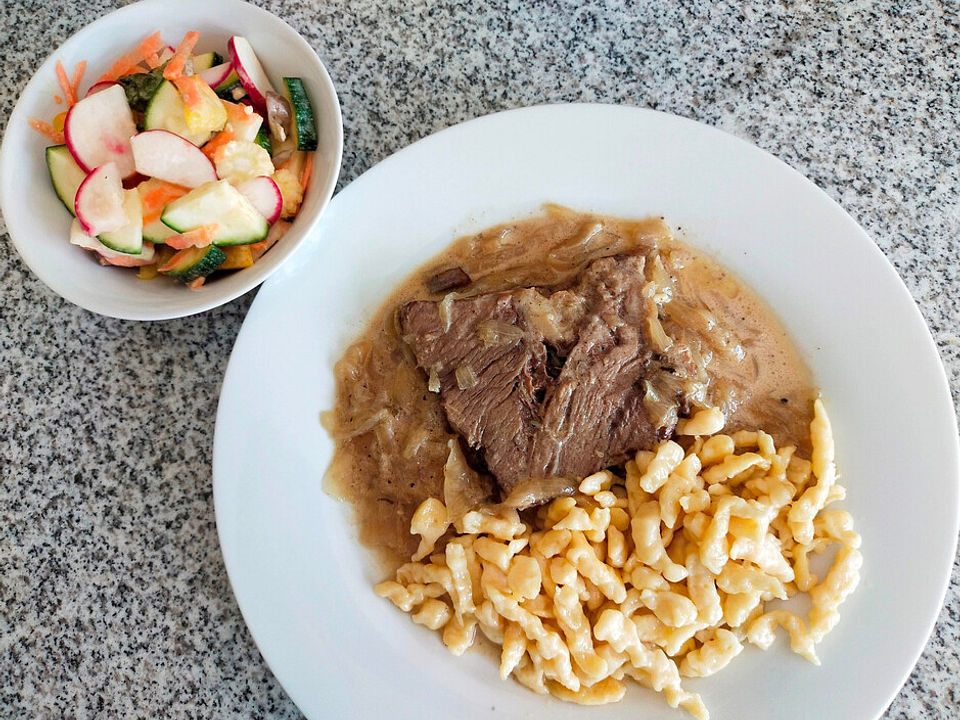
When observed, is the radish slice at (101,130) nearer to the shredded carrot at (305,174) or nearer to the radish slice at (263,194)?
the radish slice at (263,194)

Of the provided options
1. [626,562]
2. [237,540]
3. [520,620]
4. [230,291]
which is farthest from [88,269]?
[626,562]

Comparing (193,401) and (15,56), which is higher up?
(15,56)

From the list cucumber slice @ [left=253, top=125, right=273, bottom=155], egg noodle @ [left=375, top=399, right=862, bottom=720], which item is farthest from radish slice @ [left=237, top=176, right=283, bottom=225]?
egg noodle @ [left=375, top=399, right=862, bottom=720]

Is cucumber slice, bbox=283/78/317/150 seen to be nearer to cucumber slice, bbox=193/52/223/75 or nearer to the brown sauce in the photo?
cucumber slice, bbox=193/52/223/75

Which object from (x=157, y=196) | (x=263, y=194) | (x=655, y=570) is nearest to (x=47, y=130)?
(x=157, y=196)

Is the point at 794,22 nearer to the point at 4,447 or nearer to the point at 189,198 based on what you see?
the point at 189,198

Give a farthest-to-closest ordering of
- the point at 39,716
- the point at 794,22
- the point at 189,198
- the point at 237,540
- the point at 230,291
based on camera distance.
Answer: the point at 794,22, the point at 39,716, the point at 237,540, the point at 230,291, the point at 189,198

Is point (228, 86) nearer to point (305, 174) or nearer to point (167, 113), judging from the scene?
point (167, 113)
